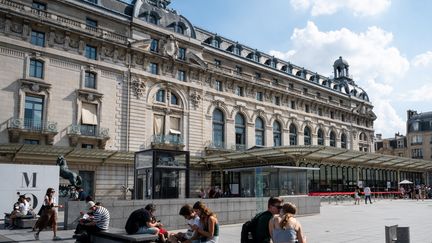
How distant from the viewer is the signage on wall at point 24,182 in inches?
673

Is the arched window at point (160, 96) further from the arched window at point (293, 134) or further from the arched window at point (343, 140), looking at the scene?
the arched window at point (343, 140)

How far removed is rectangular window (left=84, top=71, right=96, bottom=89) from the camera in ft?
110

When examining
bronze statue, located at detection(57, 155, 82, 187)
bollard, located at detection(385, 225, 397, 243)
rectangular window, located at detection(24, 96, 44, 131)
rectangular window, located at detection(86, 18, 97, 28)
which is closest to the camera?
bollard, located at detection(385, 225, 397, 243)

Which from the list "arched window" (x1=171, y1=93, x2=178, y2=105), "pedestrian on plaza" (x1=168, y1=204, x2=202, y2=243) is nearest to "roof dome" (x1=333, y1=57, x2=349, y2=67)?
"arched window" (x1=171, y1=93, x2=178, y2=105)

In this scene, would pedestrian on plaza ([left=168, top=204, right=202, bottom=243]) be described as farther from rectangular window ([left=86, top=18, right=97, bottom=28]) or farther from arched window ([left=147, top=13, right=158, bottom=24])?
arched window ([left=147, top=13, right=158, bottom=24])

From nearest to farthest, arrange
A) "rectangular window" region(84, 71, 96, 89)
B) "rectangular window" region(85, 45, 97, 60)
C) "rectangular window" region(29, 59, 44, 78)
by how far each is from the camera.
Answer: "rectangular window" region(29, 59, 44, 78) < "rectangular window" region(84, 71, 96, 89) < "rectangular window" region(85, 45, 97, 60)

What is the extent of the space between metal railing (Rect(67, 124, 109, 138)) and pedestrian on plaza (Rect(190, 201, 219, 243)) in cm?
2615

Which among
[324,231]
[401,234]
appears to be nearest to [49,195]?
[324,231]

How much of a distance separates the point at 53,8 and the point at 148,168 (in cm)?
2079

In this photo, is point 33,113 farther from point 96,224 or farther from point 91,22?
point 96,224

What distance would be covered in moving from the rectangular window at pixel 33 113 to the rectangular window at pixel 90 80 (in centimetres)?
417

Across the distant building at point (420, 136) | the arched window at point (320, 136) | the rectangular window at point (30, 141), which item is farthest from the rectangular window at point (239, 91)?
the distant building at point (420, 136)

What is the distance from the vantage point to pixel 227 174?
135 ft

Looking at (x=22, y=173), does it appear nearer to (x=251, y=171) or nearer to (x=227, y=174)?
(x=251, y=171)
